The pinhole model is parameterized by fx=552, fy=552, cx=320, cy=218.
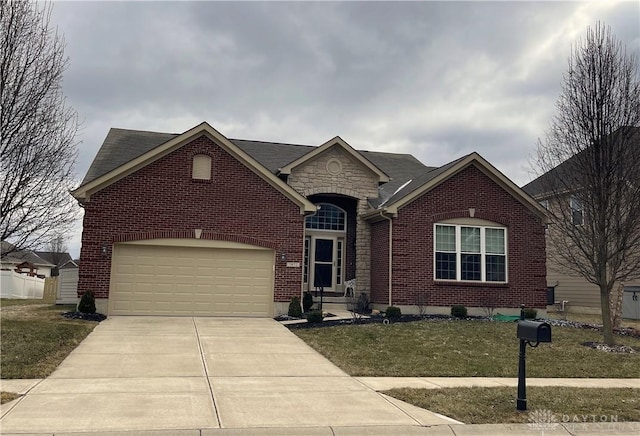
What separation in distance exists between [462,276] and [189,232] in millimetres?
9062

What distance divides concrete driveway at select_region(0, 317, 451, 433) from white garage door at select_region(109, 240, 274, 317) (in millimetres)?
3552

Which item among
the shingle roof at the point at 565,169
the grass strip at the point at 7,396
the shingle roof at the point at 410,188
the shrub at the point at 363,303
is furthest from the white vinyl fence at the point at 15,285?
the shingle roof at the point at 565,169

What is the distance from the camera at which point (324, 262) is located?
68.4ft

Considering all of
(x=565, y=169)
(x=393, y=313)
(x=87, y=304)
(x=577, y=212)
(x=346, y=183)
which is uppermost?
(x=346, y=183)

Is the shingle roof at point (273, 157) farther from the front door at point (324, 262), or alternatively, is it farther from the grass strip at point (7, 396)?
the grass strip at point (7, 396)

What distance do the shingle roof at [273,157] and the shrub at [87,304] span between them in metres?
4.30

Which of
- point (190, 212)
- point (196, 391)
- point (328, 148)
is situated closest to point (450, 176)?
point (328, 148)

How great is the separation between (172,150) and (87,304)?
5.10 metres

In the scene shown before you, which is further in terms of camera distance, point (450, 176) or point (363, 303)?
point (363, 303)

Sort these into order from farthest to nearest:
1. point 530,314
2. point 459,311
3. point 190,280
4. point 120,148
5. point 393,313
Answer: point 120,148 → point 530,314 → point 459,311 → point 393,313 → point 190,280

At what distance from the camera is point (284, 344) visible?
40.2 ft

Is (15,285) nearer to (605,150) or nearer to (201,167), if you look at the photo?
(201,167)

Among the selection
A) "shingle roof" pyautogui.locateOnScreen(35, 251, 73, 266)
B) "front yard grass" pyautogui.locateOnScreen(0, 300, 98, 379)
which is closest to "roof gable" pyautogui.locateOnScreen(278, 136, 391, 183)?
"front yard grass" pyautogui.locateOnScreen(0, 300, 98, 379)

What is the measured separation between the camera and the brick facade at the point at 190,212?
1593 cm
